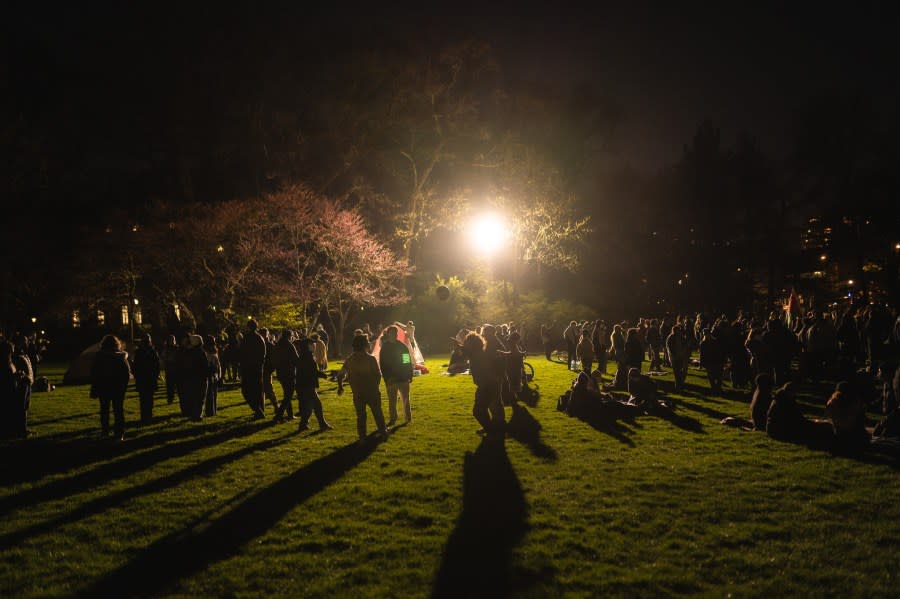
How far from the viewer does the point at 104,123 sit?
30891 mm

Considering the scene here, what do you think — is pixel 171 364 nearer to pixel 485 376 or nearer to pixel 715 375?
pixel 485 376

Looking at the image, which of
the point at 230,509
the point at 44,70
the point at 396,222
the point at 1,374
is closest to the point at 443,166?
the point at 396,222

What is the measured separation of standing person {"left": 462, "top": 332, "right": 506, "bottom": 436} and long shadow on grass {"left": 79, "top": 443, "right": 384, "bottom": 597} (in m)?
2.65

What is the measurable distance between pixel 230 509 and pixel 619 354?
12.0m

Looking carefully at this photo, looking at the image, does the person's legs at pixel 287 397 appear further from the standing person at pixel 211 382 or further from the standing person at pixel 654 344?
the standing person at pixel 654 344

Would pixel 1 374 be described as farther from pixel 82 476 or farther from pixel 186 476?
pixel 186 476

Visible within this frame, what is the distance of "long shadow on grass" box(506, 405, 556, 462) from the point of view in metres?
8.66

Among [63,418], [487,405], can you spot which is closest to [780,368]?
[487,405]

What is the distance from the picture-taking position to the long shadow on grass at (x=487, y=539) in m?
4.63

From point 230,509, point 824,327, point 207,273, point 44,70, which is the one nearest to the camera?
point 230,509

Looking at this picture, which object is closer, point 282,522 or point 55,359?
point 282,522

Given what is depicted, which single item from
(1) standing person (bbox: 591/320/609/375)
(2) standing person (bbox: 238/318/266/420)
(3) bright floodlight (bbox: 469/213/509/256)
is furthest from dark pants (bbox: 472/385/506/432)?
(3) bright floodlight (bbox: 469/213/509/256)

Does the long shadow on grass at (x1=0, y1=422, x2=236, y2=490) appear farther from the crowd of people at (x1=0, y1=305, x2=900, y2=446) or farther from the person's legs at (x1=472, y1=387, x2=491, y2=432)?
the person's legs at (x1=472, y1=387, x2=491, y2=432)

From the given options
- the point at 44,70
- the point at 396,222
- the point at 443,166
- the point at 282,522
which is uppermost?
the point at 44,70
